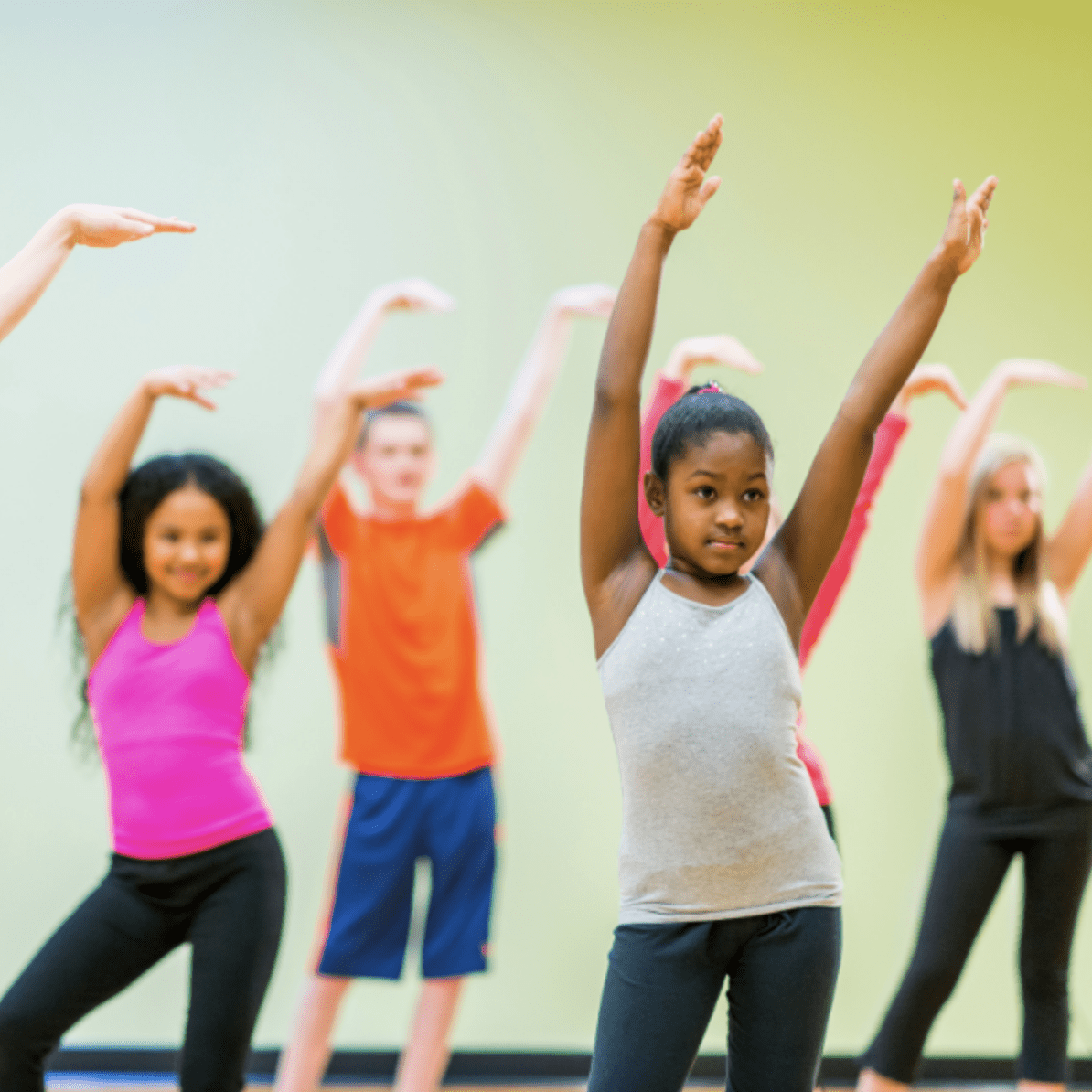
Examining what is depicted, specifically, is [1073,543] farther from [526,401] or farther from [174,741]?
[174,741]

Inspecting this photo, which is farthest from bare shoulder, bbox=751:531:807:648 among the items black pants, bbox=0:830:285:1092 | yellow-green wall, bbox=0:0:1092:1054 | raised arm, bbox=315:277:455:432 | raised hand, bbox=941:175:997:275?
yellow-green wall, bbox=0:0:1092:1054

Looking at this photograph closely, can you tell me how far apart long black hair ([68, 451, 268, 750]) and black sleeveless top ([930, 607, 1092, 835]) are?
1515 mm

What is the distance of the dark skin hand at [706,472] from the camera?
142cm

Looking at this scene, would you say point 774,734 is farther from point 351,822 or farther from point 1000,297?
point 1000,297

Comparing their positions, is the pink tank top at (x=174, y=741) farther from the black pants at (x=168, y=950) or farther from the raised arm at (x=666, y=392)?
the raised arm at (x=666, y=392)

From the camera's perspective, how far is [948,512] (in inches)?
97.2

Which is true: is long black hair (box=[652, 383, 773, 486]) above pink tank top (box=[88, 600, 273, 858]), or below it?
above

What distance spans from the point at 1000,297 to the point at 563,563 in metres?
1.44

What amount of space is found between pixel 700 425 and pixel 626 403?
0.10 meters

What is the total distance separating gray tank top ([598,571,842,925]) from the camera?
4.44 feet

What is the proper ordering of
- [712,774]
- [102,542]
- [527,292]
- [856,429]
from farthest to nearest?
[527,292] < [102,542] < [856,429] < [712,774]

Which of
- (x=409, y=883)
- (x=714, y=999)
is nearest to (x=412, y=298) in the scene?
(x=409, y=883)

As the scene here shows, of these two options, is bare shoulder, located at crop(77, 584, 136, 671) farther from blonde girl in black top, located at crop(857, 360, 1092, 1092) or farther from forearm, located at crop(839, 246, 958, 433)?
blonde girl in black top, located at crop(857, 360, 1092, 1092)

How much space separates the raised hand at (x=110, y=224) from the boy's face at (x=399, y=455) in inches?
35.8
